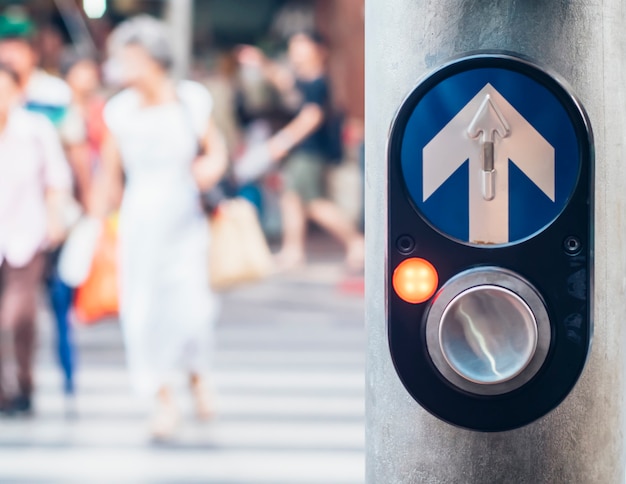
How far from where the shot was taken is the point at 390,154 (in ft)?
6.28

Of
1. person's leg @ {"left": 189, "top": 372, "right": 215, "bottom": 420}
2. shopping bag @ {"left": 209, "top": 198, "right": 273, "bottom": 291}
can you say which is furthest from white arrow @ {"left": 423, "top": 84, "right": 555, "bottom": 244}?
person's leg @ {"left": 189, "top": 372, "right": 215, "bottom": 420}

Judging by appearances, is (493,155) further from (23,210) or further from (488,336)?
(23,210)

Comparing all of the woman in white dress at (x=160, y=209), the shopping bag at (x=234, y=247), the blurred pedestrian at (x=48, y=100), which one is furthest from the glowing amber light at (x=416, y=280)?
the blurred pedestrian at (x=48, y=100)

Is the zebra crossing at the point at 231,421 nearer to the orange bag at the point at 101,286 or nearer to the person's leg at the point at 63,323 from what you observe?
the person's leg at the point at 63,323

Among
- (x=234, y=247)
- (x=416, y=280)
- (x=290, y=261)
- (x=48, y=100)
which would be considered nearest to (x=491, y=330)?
(x=416, y=280)

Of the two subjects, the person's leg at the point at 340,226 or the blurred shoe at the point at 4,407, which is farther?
the person's leg at the point at 340,226

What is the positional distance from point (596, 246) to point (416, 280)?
0.28 meters

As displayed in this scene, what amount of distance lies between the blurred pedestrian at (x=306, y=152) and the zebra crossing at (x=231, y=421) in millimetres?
3002

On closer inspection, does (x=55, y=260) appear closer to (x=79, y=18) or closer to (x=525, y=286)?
(x=525, y=286)

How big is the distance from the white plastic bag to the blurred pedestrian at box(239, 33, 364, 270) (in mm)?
5562

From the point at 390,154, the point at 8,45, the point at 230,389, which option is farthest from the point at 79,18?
the point at 390,154

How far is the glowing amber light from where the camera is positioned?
6.23 feet

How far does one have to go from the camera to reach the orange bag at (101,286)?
6.74m

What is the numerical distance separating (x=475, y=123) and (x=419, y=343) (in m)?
0.34
